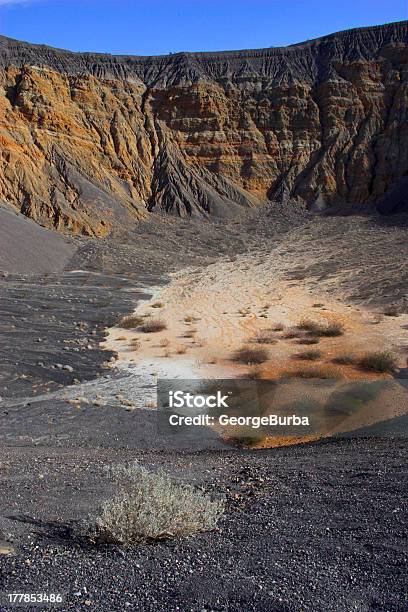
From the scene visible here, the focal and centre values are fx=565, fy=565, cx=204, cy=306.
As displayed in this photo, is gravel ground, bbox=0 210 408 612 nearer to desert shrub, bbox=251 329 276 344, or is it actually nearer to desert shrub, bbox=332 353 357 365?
desert shrub, bbox=332 353 357 365

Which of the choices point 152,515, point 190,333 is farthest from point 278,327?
point 152,515

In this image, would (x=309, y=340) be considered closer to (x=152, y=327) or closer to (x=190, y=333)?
(x=190, y=333)

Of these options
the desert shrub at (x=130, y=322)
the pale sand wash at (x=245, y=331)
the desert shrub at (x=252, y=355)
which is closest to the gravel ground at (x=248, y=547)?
the pale sand wash at (x=245, y=331)

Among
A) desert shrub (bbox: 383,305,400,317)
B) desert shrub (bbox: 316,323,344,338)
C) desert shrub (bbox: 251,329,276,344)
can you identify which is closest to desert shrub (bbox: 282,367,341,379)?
desert shrub (bbox: 251,329,276,344)

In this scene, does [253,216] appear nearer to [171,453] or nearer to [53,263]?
[53,263]

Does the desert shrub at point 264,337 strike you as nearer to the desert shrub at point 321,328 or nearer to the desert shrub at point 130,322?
the desert shrub at point 321,328

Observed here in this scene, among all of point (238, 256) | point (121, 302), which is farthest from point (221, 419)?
point (238, 256)
